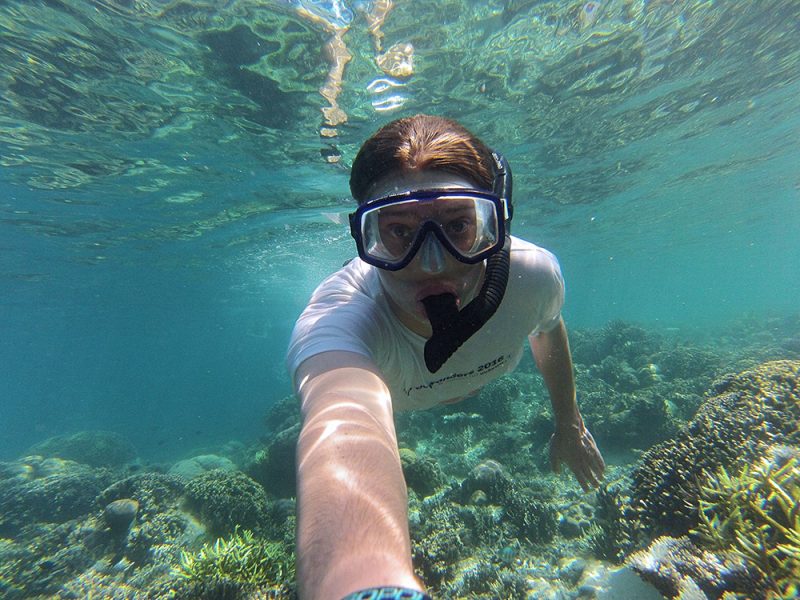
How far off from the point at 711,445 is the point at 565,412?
1.47 metres

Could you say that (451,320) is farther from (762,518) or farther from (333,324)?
(762,518)

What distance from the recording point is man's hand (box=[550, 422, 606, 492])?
4203 millimetres

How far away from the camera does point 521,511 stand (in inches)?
226

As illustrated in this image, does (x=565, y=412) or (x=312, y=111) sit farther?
(x=312, y=111)

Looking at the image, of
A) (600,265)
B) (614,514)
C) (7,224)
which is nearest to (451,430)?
(614,514)

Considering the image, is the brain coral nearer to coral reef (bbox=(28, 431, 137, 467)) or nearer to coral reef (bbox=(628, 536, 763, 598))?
coral reef (bbox=(628, 536, 763, 598))

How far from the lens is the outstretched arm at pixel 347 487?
118cm

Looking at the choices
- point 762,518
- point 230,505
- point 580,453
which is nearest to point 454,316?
point 762,518

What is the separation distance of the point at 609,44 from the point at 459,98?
400 centimetres

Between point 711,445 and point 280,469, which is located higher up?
point 711,445

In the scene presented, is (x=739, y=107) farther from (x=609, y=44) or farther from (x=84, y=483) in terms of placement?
(x=84, y=483)

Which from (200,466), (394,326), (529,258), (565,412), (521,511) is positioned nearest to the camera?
(394,326)

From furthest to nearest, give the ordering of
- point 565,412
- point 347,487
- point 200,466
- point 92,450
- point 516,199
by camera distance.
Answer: point 516,199, point 92,450, point 200,466, point 565,412, point 347,487

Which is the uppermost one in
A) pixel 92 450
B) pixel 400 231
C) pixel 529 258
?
pixel 400 231
